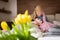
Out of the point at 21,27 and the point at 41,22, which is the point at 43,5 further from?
the point at 21,27

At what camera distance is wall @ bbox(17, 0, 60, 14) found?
4711mm

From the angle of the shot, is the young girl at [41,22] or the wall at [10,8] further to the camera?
the wall at [10,8]

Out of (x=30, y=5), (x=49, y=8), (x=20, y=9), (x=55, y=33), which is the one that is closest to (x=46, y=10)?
(x=49, y=8)

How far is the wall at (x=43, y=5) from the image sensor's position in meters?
4.71

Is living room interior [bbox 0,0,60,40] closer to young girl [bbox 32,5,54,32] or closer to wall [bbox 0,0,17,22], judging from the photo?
wall [bbox 0,0,17,22]

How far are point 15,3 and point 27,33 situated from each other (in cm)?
402

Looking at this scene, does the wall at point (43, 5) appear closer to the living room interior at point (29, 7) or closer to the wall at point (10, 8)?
the living room interior at point (29, 7)

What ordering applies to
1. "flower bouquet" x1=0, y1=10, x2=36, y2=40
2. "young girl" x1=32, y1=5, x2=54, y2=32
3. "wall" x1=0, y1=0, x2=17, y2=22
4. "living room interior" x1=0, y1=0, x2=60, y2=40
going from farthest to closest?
"living room interior" x1=0, y1=0, x2=60, y2=40 → "wall" x1=0, y1=0, x2=17, y2=22 → "young girl" x1=32, y1=5, x2=54, y2=32 → "flower bouquet" x1=0, y1=10, x2=36, y2=40

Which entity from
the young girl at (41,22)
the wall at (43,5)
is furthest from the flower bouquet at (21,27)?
the wall at (43,5)

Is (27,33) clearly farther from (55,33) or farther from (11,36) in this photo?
(55,33)

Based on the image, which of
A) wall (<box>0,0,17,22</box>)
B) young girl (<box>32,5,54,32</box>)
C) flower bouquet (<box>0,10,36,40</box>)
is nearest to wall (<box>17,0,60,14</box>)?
wall (<box>0,0,17,22</box>)

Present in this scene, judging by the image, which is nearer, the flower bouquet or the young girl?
the flower bouquet

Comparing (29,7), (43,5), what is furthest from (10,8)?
(43,5)

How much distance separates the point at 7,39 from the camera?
832mm
